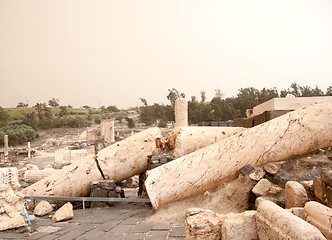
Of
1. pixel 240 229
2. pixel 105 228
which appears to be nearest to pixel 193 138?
pixel 105 228

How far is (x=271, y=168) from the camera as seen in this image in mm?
5160

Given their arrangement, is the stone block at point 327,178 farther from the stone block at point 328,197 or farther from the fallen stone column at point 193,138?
the fallen stone column at point 193,138

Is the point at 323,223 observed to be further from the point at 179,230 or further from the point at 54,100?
the point at 54,100

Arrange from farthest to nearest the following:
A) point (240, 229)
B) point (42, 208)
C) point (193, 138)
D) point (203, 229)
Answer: point (193, 138) < point (42, 208) < point (203, 229) < point (240, 229)

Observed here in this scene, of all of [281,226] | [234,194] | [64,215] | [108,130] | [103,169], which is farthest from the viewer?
[108,130]

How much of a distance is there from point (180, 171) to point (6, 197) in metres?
2.76

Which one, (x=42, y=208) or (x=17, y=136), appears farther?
(x=17, y=136)

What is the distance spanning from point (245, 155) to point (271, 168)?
446mm

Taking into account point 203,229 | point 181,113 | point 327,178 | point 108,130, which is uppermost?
point 181,113

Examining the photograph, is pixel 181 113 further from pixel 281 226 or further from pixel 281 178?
pixel 281 226

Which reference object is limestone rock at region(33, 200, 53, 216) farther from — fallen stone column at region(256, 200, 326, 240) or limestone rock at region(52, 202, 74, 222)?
fallen stone column at region(256, 200, 326, 240)

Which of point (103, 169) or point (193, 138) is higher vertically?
point (193, 138)

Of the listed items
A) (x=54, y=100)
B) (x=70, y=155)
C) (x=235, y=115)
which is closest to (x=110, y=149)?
(x=70, y=155)

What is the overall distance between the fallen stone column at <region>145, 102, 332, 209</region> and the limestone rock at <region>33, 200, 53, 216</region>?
2.14 m
